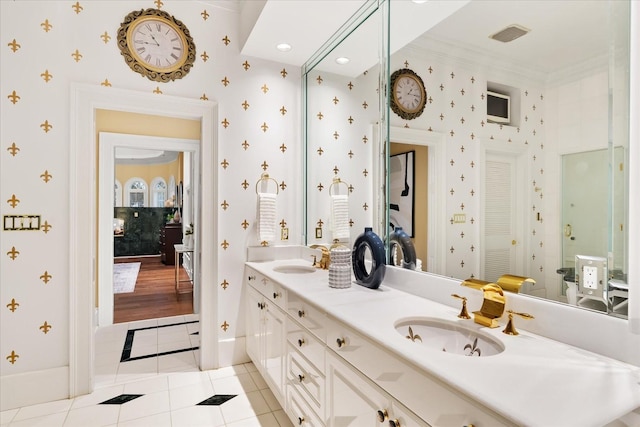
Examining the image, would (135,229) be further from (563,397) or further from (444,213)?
(563,397)

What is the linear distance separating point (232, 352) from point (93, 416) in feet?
3.11

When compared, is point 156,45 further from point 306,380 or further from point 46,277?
point 306,380

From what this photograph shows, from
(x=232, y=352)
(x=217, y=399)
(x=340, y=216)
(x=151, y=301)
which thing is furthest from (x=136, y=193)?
(x=340, y=216)

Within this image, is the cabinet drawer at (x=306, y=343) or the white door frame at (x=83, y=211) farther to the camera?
the white door frame at (x=83, y=211)

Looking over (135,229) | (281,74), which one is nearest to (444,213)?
(281,74)

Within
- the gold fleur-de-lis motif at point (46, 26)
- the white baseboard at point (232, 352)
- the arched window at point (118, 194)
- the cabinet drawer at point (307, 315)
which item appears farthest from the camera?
the arched window at point (118, 194)

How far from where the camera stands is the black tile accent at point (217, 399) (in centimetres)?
218

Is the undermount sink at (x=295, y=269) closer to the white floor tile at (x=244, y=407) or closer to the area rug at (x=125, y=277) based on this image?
the white floor tile at (x=244, y=407)

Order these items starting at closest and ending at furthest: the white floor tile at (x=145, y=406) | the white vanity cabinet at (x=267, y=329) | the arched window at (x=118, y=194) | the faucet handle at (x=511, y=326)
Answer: the faucet handle at (x=511, y=326) → the white vanity cabinet at (x=267, y=329) → the white floor tile at (x=145, y=406) → the arched window at (x=118, y=194)

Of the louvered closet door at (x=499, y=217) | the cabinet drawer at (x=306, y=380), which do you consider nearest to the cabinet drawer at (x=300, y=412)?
the cabinet drawer at (x=306, y=380)

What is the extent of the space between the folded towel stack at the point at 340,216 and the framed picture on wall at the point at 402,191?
0.49 m

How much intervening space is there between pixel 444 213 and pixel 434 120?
1.51 ft

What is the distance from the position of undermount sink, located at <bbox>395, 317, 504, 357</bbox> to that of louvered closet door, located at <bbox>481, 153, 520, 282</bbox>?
26 centimetres

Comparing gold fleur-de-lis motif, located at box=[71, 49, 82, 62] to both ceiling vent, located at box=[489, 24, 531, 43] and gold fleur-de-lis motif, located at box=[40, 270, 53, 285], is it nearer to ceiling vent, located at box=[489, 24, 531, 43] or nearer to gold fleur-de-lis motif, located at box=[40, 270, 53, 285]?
gold fleur-de-lis motif, located at box=[40, 270, 53, 285]
